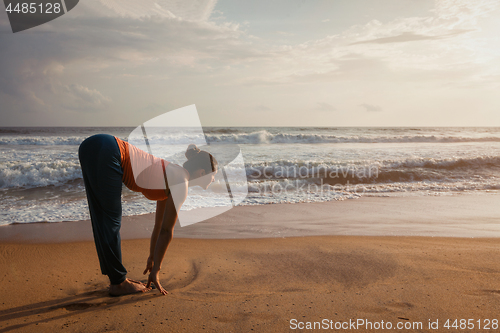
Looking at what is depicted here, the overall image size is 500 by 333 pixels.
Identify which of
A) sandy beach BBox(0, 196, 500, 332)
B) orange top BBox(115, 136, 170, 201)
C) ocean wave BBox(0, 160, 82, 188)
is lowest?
sandy beach BBox(0, 196, 500, 332)

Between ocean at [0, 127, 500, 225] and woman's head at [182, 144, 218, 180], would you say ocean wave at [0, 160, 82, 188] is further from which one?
woman's head at [182, 144, 218, 180]

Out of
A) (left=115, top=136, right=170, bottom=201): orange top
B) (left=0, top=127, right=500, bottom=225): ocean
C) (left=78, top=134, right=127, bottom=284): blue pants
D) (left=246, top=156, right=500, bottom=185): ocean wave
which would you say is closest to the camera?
(left=78, top=134, right=127, bottom=284): blue pants

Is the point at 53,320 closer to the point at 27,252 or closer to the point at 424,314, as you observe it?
the point at 27,252

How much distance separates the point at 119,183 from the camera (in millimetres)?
2203

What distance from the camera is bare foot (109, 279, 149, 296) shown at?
7.59 ft

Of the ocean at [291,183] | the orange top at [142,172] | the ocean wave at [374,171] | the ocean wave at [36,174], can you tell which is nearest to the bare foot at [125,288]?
the orange top at [142,172]

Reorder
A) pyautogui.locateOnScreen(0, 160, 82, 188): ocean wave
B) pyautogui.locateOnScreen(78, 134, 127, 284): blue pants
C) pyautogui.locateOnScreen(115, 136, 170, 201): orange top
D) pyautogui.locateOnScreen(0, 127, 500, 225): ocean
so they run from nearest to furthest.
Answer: pyautogui.locateOnScreen(78, 134, 127, 284): blue pants → pyautogui.locateOnScreen(115, 136, 170, 201): orange top → pyautogui.locateOnScreen(0, 127, 500, 225): ocean → pyautogui.locateOnScreen(0, 160, 82, 188): ocean wave

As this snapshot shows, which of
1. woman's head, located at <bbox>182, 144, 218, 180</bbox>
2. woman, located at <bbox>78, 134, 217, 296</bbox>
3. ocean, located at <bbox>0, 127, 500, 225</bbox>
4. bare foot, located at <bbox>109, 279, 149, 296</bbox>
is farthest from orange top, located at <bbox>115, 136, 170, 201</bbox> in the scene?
ocean, located at <bbox>0, 127, 500, 225</bbox>

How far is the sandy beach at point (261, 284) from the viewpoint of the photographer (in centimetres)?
197

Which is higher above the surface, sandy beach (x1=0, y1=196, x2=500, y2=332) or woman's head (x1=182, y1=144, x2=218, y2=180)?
woman's head (x1=182, y1=144, x2=218, y2=180)

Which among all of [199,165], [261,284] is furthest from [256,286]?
[199,165]

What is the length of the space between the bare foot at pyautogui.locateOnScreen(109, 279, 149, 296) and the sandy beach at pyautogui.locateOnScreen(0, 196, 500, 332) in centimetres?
6

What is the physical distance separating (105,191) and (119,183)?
115mm

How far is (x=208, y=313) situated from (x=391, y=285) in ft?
5.30
